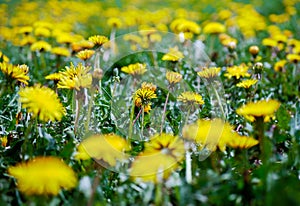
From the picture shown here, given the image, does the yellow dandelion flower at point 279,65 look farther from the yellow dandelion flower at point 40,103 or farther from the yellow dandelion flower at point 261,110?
the yellow dandelion flower at point 40,103

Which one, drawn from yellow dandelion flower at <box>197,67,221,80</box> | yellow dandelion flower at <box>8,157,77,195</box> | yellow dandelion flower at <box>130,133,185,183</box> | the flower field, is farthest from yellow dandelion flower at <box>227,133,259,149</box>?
yellow dandelion flower at <box>197,67,221,80</box>

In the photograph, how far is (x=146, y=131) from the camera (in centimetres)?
198

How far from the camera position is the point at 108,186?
58.1 inches

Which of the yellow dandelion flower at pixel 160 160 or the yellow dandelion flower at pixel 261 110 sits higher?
the yellow dandelion flower at pixel 261 110

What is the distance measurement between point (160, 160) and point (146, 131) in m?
0.66

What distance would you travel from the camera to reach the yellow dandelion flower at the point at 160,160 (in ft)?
4.31

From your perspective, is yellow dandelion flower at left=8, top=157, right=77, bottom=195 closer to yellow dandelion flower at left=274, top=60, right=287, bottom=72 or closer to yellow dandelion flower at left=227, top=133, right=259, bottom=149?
yellow dandelion flower at left=227, top=133, right=259, bottom=149

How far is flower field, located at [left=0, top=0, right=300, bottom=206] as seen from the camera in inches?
46.7

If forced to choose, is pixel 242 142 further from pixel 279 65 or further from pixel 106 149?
pixel 279 65

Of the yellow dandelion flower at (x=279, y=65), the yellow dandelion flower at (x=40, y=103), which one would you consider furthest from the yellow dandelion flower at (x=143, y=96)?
the yellow dandelion flower at (x=279, y=65)

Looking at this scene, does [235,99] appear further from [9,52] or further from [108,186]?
[9,52]

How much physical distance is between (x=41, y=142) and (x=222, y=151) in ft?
1.87

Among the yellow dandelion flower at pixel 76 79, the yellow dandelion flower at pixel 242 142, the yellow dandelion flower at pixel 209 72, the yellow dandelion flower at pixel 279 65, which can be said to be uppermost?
the yellow dandelion flower at pixel 76 79

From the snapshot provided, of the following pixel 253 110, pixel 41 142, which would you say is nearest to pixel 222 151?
pixel 253 110
